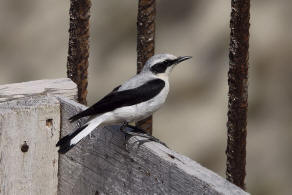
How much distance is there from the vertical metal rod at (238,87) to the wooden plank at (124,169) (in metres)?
0.27

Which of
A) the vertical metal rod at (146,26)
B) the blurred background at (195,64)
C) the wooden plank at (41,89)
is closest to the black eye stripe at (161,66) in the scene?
the wooden plank at (41,89)

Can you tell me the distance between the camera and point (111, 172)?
271 cm

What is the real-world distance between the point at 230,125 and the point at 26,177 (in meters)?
0.85

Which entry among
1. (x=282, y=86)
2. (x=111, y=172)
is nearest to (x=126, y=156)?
(x=111, y=172)

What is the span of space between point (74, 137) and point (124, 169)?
0.82ft

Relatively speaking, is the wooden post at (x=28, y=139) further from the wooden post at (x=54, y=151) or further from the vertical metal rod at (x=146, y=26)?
the vertical metal rod at (x=146, y=26)

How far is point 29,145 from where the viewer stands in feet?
9.72

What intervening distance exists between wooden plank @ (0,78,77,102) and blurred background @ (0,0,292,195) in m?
2.63

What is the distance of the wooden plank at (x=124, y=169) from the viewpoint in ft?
7.20

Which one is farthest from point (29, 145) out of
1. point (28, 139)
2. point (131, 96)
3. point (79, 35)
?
point (131, 96)

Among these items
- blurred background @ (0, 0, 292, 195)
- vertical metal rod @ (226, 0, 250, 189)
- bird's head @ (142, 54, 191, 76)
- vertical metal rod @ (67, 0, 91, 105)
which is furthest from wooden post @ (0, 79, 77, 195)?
blurred background @ (0, 0, 292, 195)

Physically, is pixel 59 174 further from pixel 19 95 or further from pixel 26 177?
pixel 19 95

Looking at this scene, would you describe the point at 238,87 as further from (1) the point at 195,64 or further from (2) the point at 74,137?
(1) the point at 195,64

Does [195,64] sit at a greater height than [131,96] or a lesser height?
lesser
